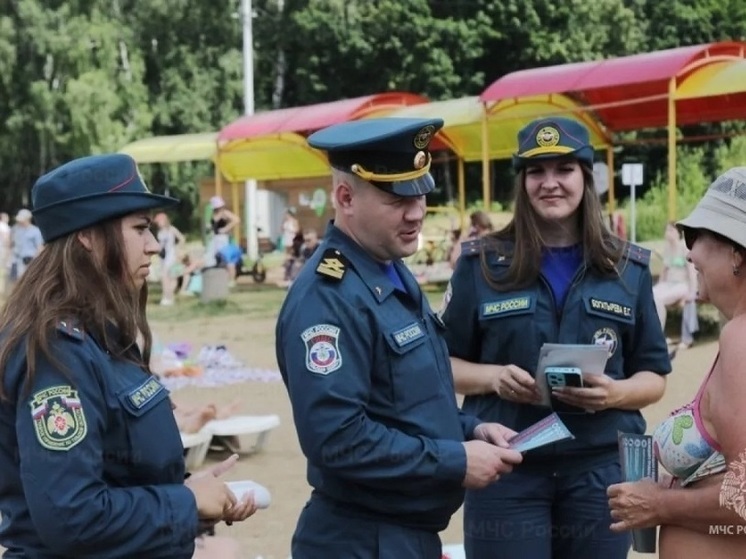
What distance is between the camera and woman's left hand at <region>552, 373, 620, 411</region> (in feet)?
10.4

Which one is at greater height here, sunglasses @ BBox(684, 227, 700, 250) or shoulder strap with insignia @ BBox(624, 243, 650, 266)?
sunglasses @ BBox(684, 227, 700, 250)

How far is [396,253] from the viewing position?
2740mm

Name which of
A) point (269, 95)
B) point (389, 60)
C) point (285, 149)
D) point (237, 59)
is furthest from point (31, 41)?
point (285, 149)

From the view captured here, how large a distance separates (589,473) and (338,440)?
1089mm

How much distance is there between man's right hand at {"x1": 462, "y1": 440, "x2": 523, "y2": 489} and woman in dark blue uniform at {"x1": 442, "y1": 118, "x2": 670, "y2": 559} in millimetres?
474

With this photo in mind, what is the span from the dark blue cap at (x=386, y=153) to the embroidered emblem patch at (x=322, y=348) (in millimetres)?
400

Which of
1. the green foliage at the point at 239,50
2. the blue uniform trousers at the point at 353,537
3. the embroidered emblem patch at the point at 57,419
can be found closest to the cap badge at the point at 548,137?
the blue uniform trousers at the point at 353,537

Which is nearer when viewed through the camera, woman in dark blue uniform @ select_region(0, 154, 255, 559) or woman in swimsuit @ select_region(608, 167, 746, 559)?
woman in dark blue uniform @ select_region(0, 154, 255, 559)

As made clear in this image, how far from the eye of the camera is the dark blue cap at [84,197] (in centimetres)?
241

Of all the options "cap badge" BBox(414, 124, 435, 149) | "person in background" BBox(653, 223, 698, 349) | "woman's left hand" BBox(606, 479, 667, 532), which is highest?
"cap badge" BBox(414, 124, 435, 149)

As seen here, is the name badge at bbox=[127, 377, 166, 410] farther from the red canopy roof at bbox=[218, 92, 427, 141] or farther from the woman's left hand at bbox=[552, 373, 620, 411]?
the red canopy roof at bbox=[218, 92, 427, 141]

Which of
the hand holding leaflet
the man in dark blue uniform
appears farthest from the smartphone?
the man in dark blue uniform

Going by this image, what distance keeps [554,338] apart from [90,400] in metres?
1.61

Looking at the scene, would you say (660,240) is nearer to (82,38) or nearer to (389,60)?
(389,60)
